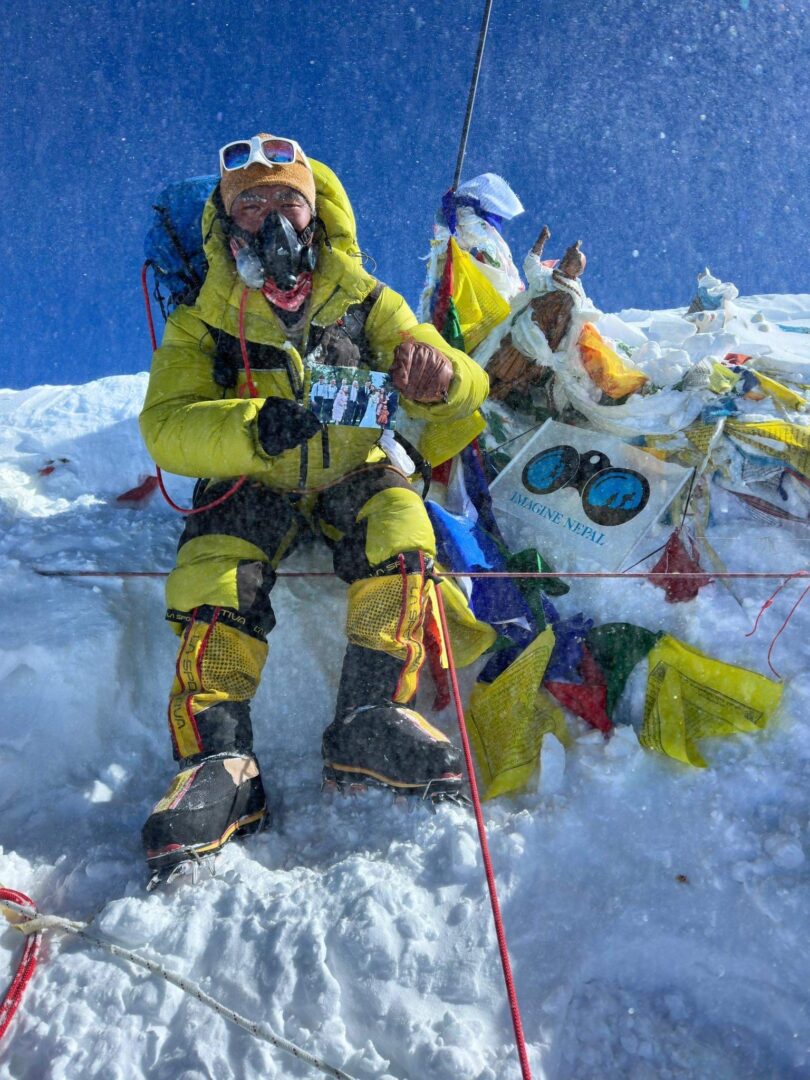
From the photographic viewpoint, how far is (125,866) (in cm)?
170

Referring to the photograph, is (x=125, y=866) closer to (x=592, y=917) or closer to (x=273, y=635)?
(x=273, y=635)

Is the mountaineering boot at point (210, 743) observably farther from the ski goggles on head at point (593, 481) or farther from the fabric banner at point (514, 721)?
the ski goggles on head at point (593, 481)

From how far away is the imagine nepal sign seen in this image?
9.35 ft

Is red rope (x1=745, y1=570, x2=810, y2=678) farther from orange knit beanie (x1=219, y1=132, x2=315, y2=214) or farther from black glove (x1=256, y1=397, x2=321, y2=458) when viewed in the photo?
orange knit beanie (x1=219, y1=132, x2=315, y2=214)

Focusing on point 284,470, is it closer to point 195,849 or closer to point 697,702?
point 195,849

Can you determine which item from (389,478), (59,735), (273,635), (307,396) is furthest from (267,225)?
(59,735)

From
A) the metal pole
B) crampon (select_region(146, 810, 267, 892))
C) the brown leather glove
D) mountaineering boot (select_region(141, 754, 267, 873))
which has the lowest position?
crampon (select_region(146, 810, 267, 892))

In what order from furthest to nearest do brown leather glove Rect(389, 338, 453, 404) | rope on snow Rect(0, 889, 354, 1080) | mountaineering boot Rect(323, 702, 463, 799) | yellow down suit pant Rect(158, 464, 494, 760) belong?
brown leather glove Rect(389, 338, 453, 404)
yellow down suit pant Rect(158, 464, 494, 760)
mountaineering boot Rect(323, 702, 463, 799)
rope on snow Rect(0, 889, 354, 1080)

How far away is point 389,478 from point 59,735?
128 centimetres

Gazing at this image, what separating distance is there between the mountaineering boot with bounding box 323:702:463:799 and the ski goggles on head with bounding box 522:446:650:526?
4.60 feet

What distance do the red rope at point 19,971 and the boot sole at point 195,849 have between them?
0.26m

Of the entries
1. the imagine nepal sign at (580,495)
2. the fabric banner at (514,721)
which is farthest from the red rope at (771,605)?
the fabric banner at (514,721)

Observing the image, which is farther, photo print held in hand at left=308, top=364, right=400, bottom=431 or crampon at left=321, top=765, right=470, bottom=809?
photo print held in hand at left=308, top=364, right=400, bottom=431

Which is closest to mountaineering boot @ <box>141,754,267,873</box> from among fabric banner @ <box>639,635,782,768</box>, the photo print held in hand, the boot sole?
the boot sole
